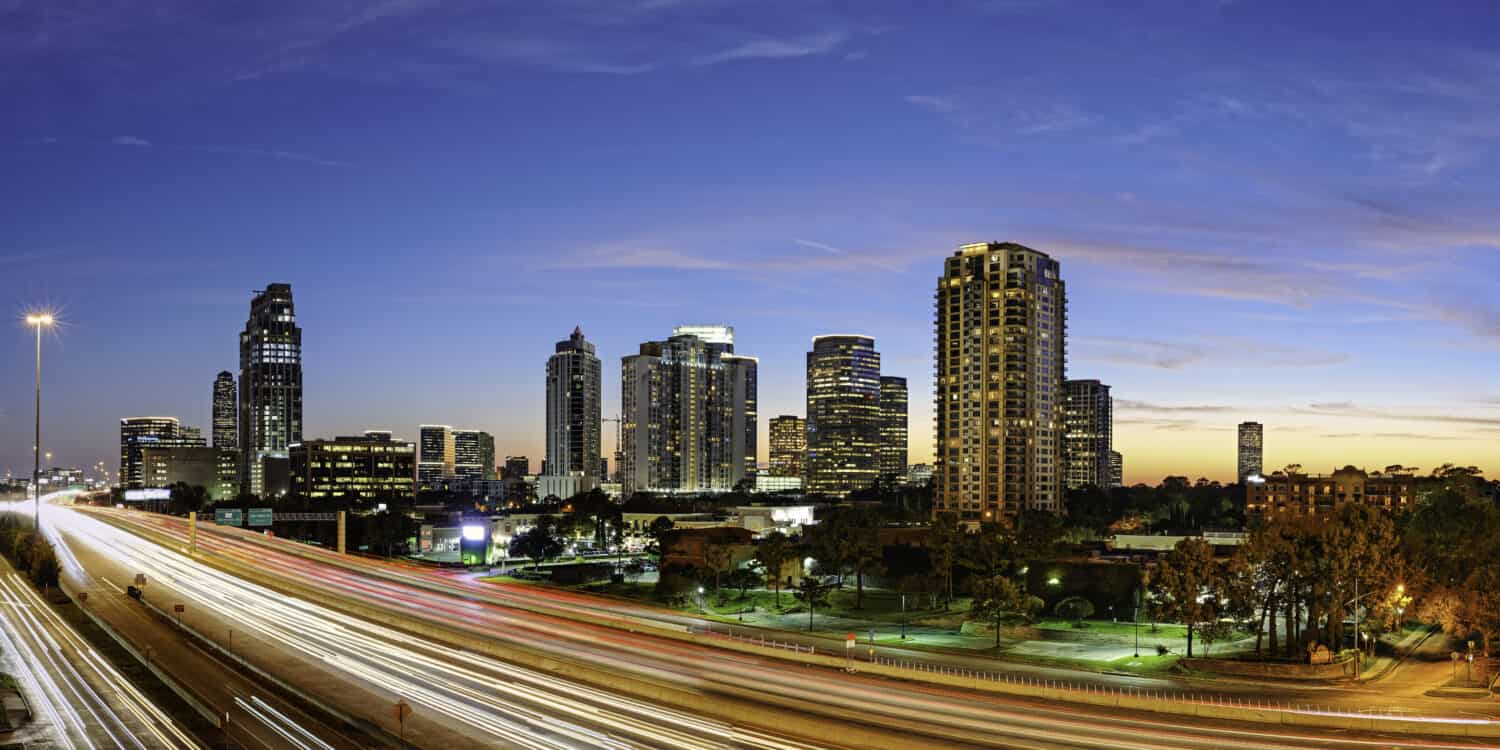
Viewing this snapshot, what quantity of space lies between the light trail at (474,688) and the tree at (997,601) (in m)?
33.3

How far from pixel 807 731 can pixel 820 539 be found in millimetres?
66509

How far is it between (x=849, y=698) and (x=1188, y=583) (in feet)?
94.1

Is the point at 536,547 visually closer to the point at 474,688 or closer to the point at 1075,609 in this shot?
the point at 1075,609

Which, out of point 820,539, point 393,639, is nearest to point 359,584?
point 393,639

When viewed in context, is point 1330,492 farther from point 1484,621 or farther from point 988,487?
point 1484,621

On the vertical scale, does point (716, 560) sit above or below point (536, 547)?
above

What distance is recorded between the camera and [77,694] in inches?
1578

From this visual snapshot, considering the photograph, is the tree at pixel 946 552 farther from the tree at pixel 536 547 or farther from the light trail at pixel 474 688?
the light trail at pixel 474 688

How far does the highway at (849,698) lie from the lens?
3600cm

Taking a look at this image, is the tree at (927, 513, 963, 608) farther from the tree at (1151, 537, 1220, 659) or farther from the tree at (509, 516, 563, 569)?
the tree at (509, 516, 563, 569)

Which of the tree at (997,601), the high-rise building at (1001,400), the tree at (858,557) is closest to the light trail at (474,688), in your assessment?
the tree at (997,601)

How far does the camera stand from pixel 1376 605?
62750 millimetres

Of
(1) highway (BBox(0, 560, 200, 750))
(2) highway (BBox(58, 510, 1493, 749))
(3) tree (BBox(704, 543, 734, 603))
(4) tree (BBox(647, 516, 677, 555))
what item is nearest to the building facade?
(4) tree (BBox(647, 516, 677, 555))

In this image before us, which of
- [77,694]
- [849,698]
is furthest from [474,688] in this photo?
[77,694]
